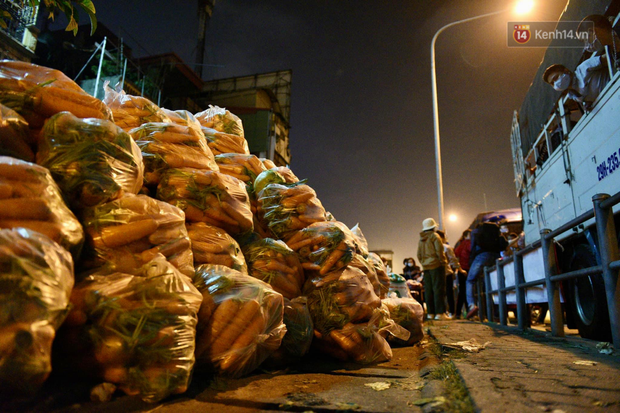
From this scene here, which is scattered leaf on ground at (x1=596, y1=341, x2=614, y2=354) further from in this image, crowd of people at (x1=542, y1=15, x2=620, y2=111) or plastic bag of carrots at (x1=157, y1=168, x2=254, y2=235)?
plastic bag of carrots at (x1=157, y1=168, x2=254, y2=235)

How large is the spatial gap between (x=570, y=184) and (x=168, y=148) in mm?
→ 4864

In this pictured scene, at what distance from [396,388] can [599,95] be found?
4098 millimetres

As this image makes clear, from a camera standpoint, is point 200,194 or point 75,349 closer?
point 75,349

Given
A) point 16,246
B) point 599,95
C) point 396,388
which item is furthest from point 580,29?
point 16,246

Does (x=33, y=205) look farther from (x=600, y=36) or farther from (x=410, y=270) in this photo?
(x=410, y=270)

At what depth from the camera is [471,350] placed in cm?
315

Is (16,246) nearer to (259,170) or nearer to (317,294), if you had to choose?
(317,294)

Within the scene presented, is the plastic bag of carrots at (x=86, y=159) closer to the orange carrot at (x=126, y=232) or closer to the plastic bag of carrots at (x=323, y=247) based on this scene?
the orange carrot at (x=126, y=232)

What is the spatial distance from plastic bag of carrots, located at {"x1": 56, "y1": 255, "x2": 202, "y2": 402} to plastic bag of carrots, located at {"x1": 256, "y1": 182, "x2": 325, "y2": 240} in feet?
5.29

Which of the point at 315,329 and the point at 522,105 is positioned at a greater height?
the point at 522,105

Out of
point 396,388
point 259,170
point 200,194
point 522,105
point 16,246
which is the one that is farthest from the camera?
point 522,105

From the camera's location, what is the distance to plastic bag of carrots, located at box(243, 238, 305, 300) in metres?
2.68

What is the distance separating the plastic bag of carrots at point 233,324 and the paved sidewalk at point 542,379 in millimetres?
1056

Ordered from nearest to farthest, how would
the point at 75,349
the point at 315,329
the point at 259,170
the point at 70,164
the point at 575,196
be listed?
1. the point at 75,349
2. the point at 70,164
3. the point at 315,329
4. the point at 259,170
5. the point at 575,196
